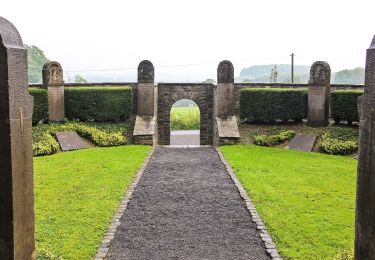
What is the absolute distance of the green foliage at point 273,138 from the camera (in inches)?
742

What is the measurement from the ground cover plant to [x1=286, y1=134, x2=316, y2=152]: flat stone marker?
23.9ft

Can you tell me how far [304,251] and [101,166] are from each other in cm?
810

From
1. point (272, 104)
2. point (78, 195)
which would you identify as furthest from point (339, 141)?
point (78, 195)

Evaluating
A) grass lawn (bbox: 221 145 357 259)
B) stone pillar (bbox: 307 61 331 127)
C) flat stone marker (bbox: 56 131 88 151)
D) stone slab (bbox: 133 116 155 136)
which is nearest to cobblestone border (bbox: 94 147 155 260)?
grass lawn (bbox: 221 145 357 259)

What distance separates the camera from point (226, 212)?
31.6ft

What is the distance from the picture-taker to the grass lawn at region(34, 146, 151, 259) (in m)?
7.64

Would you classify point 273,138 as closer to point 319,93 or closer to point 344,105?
point 319,93

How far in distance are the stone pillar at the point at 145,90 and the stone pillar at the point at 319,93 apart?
7.49 m

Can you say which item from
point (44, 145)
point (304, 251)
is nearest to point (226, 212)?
point (304, 251)

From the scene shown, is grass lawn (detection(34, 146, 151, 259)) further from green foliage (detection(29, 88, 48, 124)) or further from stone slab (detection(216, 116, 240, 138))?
stone slab (detection(216, 116, 240, 138))

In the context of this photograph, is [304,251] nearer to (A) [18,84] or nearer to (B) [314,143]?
(A) [18,84]

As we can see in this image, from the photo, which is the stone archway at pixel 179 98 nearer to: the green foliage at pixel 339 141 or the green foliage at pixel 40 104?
the green foliage at pixel 40 104

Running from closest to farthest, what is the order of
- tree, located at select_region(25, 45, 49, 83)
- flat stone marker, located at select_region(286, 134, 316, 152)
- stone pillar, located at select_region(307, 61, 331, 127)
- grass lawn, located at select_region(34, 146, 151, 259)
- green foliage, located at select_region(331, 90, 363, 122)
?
grass lawn, located at select_region(34, 146, 151, 259)
flat stone marker, located at select_region(286, 134, 316, 152)
green foliage, located at select_region(331, 90, 363, 122)
stone pillar, located at select_region(307, 61, 331, 127)
tree, located at select_region(25, 45, 49, 83)

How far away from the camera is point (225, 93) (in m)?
20.8
